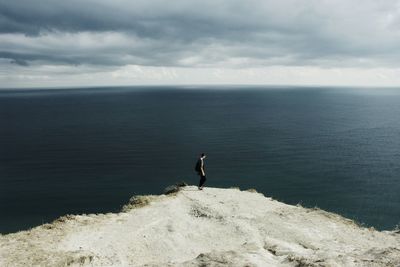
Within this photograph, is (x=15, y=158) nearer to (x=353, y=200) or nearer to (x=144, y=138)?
(x=144, y=138)

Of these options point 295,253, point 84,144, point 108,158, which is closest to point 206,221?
point 295,253

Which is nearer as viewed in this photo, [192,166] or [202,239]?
[202,239]

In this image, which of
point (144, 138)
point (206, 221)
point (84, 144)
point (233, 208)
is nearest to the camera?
point (206, 221)

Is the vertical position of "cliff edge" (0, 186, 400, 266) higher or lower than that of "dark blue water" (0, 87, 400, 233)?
higher

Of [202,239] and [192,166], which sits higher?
[202,239]

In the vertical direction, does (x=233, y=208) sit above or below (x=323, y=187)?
above

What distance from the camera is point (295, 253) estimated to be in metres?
17.8

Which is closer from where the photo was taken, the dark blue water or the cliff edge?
the cliff edge

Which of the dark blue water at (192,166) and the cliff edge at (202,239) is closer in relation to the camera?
the cliff edge at (202,239)

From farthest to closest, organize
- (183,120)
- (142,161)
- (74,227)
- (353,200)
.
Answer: (183,120) < (142,161) < (353,200) < (74,227)

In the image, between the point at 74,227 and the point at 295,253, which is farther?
the point at 74,227

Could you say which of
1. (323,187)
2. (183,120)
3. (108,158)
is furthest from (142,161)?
(183,120)

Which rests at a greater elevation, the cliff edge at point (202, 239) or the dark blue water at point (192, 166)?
the cliff edge at point (202, 239)

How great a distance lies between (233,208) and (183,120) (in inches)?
4564
